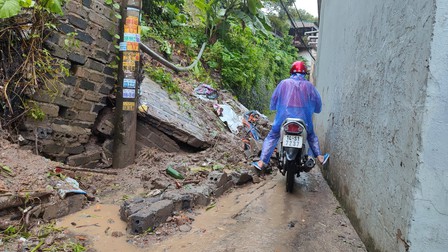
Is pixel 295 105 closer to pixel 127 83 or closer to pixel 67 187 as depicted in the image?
pixel 127 83

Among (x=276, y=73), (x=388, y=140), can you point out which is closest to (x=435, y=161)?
(x=388, y=140)

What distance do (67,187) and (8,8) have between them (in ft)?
6.01

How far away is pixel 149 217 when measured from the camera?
117 inches

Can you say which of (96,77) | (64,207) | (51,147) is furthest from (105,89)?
(64,207)

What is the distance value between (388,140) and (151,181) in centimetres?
275

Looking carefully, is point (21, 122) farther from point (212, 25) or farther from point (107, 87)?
point (212, 25)

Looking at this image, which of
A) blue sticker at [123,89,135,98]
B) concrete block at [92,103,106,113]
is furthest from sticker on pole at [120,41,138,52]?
concrete block at [92,103,106,113]

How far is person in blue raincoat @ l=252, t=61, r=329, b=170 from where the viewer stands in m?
4.49

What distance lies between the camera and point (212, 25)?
10055 millimetres

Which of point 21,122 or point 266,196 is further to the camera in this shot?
point 266,196

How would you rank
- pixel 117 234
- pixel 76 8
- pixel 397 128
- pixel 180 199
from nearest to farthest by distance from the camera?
pixel 397 128, pixel 117 234, pixel 180 199, pixel 76 8

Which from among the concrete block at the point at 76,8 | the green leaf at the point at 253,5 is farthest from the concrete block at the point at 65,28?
the green leaf at the point at 253,5

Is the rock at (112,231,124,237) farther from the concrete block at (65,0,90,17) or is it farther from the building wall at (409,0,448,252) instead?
the concrete block at (65,0,90,17)

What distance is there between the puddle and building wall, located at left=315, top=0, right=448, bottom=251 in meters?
1.93
